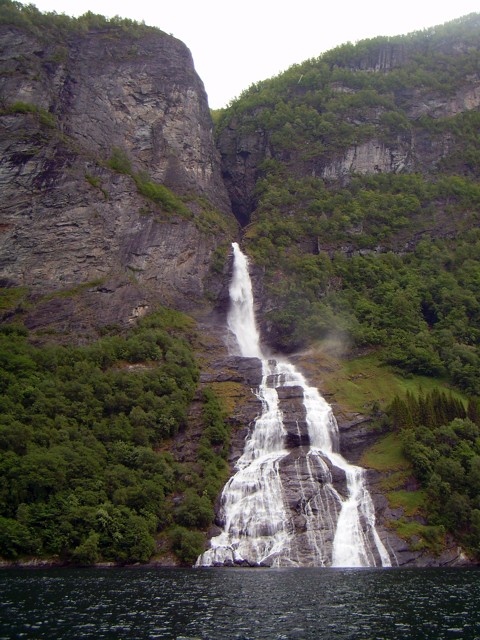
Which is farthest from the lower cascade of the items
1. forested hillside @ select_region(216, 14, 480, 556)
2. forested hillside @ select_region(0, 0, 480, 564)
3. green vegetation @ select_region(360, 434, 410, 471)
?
forested hillside @ select_region(216, 14, 480, 556)

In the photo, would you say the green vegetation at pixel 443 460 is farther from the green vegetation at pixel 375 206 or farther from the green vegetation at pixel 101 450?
the green vegetation at pixel 101 450

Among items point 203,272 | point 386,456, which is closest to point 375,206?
point 203,272

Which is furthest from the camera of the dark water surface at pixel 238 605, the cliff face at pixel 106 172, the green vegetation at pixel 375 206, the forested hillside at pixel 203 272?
the green vegetation at pixel 375 206

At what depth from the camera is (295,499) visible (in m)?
53.2

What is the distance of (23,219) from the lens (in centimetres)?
8269

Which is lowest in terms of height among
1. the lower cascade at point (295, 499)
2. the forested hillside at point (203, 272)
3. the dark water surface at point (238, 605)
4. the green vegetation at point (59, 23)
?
the dark water surface at point (238, 605)

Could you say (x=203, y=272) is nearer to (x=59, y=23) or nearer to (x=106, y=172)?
(x=106, y=172)

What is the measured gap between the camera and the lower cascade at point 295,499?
159 feet

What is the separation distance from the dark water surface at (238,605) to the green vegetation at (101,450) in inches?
237

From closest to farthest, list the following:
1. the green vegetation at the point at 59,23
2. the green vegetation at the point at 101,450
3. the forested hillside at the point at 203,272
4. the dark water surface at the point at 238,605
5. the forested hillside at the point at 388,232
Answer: the dark water surface at the point at 238,605, the green vegetation at the point at 101,450, the forested hillside at the point at 203,272, the forested hillside at the point at 388,232, the green vegetation at the point at 59,23

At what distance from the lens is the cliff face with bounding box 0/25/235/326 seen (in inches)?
3204

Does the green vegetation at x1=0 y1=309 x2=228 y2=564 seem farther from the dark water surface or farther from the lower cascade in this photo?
the dark water surface

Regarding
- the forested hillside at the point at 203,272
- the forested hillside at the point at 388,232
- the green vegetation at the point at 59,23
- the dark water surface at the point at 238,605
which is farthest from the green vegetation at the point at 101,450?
the green vegetation at the point at 59,23

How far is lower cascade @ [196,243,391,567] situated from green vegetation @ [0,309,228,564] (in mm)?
2663
